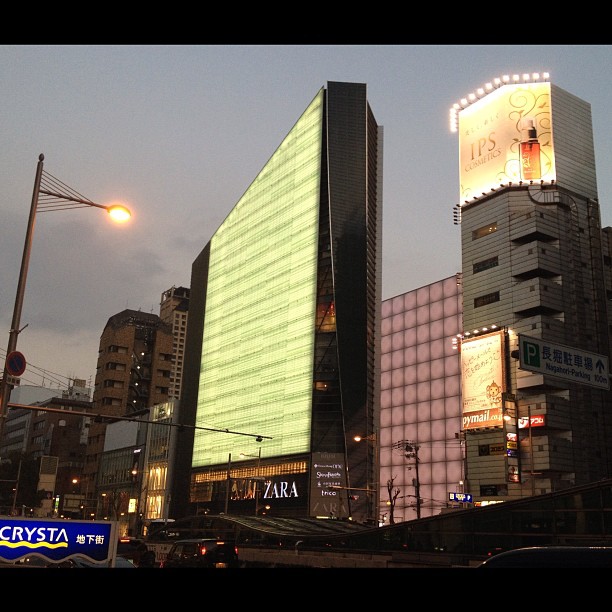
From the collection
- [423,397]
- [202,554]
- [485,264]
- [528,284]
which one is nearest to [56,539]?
[202,554]

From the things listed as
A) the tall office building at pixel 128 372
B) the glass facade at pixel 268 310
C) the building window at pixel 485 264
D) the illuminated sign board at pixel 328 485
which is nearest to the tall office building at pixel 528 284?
the building window at pixel 485 264

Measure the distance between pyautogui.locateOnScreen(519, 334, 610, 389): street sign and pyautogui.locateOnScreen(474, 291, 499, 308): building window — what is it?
58787 mm

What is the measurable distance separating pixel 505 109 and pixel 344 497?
60859mm

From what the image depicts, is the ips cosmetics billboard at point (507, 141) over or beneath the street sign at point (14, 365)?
over

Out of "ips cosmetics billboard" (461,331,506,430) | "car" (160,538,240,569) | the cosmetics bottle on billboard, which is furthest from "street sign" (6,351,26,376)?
the cosmetics bottle on billboard

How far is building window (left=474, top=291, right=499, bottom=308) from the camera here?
286ft

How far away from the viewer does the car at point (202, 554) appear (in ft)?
102

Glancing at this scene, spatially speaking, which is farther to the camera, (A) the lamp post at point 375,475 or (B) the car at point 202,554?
(A) the lamp post at point 375,475

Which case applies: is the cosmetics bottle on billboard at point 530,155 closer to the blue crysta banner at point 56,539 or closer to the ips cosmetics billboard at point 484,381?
the ips cosmetics billboard at point 484,381

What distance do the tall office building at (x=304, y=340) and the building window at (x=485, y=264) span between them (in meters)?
26.3

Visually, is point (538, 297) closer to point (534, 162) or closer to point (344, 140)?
point (534, 162)
